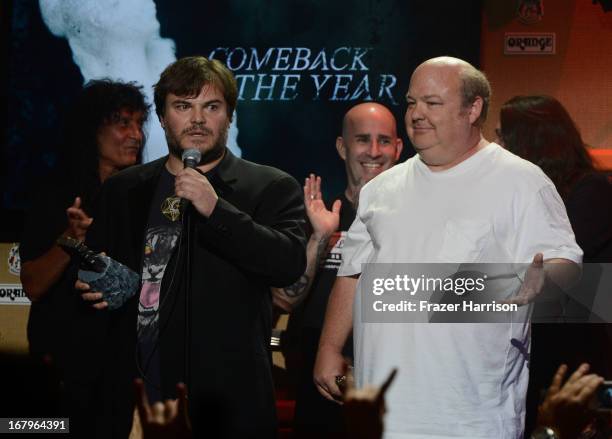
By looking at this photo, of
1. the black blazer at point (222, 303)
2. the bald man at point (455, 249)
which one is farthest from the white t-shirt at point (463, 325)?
the black blazer at point (222, 303)

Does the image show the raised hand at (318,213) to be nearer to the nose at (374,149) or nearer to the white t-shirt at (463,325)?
the nose at (374,149)

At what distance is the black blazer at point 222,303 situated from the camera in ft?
8.68

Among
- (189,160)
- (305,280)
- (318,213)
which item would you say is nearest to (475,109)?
(189,160)

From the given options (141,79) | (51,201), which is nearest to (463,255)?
(51,201)

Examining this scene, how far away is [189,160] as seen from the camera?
2.59 m

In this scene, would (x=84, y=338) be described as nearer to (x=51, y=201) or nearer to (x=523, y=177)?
(x=51, y=201)

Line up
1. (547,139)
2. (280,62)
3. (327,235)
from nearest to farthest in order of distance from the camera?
(547,139)
(327,235)
(280,62)

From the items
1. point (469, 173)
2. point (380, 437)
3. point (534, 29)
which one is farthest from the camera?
point (534, 29)

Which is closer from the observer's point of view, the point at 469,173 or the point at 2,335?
the point at 469,173

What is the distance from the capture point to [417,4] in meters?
4.30

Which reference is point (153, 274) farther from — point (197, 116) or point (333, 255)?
point (333, 255)

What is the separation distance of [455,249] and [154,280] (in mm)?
820

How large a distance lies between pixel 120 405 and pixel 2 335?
1944mm
